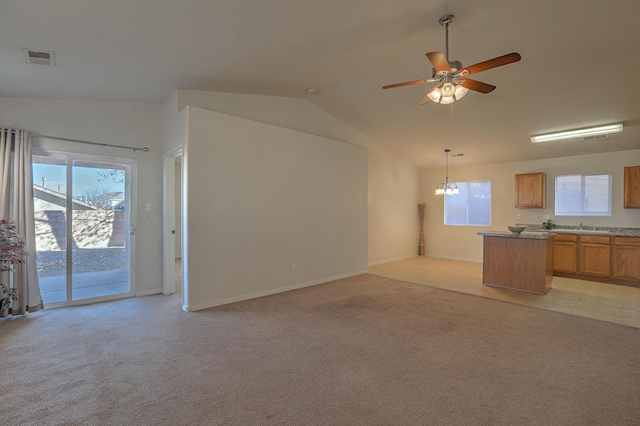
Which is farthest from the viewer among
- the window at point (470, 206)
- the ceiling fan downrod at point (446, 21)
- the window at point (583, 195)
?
the window at point (470, 206)

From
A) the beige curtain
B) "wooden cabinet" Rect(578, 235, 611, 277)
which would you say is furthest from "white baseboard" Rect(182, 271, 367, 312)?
"wooden cabinet" Rect(578, 235, 611, 277)

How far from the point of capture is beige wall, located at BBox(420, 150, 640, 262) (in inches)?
237

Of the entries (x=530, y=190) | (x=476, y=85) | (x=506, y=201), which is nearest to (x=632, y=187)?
(x=530, y=190)

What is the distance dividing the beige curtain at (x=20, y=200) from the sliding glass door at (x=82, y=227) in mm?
262

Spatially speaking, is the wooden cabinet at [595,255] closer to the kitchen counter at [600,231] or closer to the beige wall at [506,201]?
the kitchen counter at [600,231]

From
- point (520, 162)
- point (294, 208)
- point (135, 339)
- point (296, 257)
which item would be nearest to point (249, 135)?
point (294, 208)

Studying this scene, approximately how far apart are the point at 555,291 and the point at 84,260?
7.41 metres

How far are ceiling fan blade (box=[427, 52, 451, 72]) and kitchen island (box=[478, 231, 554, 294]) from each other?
12.2 ft

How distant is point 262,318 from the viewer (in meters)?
3.79

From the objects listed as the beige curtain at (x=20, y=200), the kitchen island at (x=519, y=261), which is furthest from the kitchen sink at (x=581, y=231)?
the beige curtain at (x=20, y=200)

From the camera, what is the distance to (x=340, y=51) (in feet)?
12.1

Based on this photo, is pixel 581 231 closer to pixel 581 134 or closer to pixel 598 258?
pixel 598 258

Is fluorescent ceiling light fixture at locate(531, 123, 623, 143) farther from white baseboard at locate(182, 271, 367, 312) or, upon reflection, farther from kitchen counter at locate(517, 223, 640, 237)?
white baseboard at locate(182, 271, 367, 312)

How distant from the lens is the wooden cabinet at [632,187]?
221 inches
